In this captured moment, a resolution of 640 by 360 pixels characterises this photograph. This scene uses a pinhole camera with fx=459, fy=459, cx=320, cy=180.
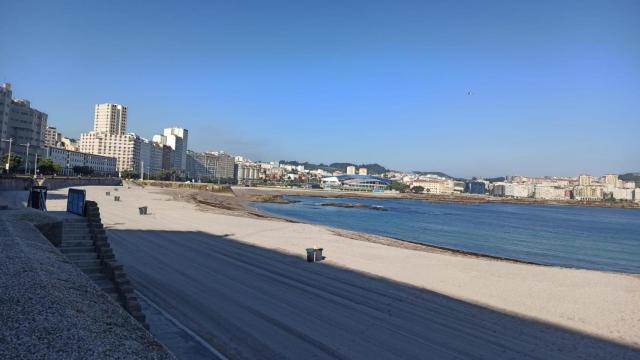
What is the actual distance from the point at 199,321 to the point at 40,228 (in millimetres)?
5532

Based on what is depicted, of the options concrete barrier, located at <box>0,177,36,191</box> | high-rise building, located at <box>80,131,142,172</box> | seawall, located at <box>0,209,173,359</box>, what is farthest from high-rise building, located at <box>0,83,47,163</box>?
seawall, located at <box>0,209,173,359</box>

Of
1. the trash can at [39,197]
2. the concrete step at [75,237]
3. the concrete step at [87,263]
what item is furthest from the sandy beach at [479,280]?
the trash can at [39,197]

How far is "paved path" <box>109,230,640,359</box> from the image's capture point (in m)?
10.3

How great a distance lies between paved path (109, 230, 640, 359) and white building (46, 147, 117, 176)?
12600 cm

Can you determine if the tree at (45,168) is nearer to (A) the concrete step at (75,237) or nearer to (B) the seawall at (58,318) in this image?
(A) the concrete step at (75,237)

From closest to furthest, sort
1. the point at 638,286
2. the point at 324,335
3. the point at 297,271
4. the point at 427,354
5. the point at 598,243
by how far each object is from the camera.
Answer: the point at 427,354 < the point at 324,335 < the point at 297,271 < the point at 638,286 < the point at 598,243

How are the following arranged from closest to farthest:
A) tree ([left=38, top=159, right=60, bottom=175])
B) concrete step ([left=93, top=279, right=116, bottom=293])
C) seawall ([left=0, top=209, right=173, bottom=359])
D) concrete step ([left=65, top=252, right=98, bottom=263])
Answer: seawall ([left=0, top=209, right=173, bottom=359]) → concrete step ([left=93, top=279, right=116, bottom=293]) → concrete step ([left=65, top=252, right=98, bottom=263]) → tree ([left=38, top=159, right=60, bottom=175])

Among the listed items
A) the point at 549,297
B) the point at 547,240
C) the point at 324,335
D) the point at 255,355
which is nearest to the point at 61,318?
the point at 255,355

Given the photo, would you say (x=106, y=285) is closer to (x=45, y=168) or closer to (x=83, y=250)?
(x=83, y=250)

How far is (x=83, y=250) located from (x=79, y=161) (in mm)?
164756

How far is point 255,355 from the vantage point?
9508 mm

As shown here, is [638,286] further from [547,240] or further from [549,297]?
[547,240]

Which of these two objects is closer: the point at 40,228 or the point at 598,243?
the point at 40,228

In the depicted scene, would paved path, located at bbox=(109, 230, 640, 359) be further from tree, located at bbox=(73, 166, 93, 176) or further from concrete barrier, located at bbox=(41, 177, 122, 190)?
tree, located at bbox=(73, 166, 93, 176)
